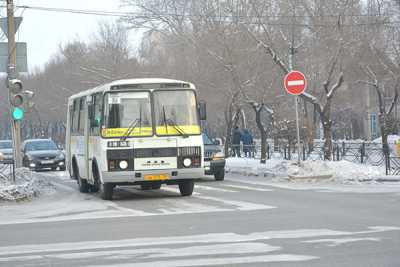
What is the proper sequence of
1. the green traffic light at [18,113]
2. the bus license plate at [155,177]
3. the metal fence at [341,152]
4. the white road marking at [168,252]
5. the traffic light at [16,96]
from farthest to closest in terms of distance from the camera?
the metal fence at [341,152]
the green traffic light at [18,113]
the traffic light at [16,96]
the bus license plate at [155,177]
the white road marking at [168,252]

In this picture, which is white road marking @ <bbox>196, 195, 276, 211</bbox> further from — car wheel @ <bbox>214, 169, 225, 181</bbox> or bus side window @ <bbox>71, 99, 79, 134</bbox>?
car wheel @ <bbox>214, 169, 225, 181</bbox>

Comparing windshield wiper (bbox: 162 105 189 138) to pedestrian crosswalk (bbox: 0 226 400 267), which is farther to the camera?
windshield wiper (bbox: 162 105 189 138)

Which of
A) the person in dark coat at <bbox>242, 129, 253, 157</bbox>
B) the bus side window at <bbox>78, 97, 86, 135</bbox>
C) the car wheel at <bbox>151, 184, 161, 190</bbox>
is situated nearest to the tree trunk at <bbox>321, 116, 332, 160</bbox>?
the car wheel at <bbox>151, 184, 161, 190</bbox>

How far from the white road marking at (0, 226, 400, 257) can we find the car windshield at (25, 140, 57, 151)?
27345 millimetres

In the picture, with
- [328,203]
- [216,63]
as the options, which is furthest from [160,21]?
[328,203]

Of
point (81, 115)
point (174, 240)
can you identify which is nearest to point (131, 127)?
point (81, 115)

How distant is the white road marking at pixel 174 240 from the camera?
34.8 feet

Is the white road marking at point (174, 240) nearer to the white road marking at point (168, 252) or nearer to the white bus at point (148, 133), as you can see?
the white road marking at point (168, 252)

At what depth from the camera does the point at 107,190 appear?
747 inches

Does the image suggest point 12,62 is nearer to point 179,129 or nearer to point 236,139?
point 179,129

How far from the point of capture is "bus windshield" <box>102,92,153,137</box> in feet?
59.1

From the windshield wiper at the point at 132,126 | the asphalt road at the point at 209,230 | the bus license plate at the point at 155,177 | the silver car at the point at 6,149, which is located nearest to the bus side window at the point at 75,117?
the asphalt road at the point at 209,230

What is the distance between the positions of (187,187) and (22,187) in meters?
4.20

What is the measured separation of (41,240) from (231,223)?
3223mm
